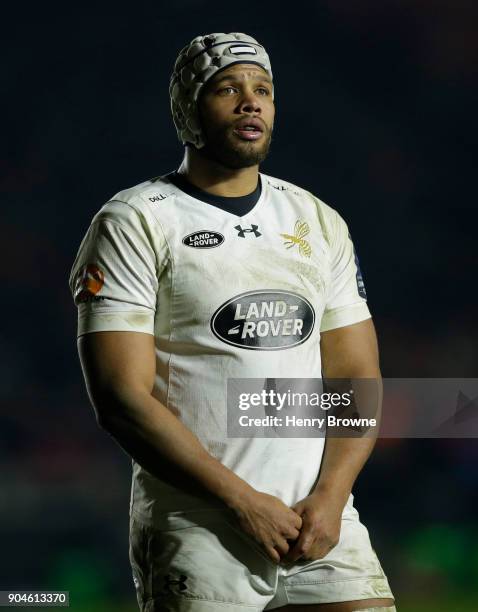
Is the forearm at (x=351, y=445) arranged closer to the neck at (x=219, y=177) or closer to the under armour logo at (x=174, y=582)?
the under armour logo at (x=174, y=582)

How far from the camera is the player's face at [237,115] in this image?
97.7 inches

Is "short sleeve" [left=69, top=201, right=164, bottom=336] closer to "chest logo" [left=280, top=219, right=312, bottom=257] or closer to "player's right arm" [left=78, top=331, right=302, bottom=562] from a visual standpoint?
"player's right arm" [left=78, top=331, right=302, bottom=562]

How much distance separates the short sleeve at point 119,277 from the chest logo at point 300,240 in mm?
300

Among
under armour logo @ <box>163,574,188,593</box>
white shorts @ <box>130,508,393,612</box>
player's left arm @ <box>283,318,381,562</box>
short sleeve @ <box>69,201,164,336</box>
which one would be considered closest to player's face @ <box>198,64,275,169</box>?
short sleeve @ <box>69,201,164,336</box>

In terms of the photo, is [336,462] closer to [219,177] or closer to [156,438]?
[156,438]

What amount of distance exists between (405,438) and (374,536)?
18.0 inches

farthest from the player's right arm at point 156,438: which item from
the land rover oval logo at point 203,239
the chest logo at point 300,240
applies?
the chest logo at point 300,240

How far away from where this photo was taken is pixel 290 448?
2.38m

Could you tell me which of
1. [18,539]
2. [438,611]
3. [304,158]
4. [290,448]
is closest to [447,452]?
[438,611]

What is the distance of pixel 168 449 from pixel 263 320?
347 millimetres

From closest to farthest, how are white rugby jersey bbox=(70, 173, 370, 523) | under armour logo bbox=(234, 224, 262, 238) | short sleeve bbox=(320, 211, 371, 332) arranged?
1. white rugby jersey bbox=(70, 173, 370, 523)
2. under armour logo bbox=(234, 224, 262, 238)
3. short sleeve bbox=(320, 211, 371, 332)

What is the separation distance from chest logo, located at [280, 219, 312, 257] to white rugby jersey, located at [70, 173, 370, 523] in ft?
0.09

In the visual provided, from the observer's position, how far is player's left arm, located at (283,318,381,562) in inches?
89.9

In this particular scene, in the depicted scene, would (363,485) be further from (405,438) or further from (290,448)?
(290,448)
